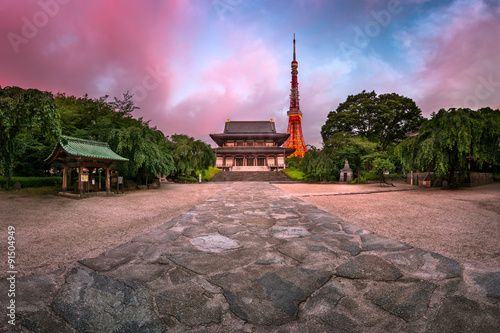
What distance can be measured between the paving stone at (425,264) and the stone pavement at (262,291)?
0.01 metres

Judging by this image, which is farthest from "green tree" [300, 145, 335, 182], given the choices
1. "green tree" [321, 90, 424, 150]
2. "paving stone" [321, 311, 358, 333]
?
"paving stone" [321, 311, 358, 333]

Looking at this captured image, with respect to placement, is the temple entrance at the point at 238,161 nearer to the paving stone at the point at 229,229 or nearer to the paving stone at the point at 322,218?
the paving stone at the point at 322,218

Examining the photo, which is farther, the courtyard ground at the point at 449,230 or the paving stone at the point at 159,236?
the paving stone at the point at 159,236

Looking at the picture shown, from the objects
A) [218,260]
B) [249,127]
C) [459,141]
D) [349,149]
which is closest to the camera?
[218,260]

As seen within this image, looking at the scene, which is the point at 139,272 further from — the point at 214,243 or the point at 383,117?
the point at 383,117

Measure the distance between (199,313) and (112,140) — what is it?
14912mm

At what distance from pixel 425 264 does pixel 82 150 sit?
12.9 m

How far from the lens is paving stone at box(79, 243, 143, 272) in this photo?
2434mm

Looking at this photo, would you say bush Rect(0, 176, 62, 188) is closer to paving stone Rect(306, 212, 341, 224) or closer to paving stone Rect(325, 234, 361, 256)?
paving stone Rect(306, 212, 341, 224)

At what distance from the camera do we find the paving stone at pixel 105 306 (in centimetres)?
151

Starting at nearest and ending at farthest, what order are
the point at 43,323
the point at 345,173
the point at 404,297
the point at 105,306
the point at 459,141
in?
the point at 43,323, the point at 105,306, the point at 404,297, the point at 459,141, the point at 345,173

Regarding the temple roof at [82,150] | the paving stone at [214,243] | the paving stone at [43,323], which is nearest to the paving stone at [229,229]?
the paving stone at [214,243]

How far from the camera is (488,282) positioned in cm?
204

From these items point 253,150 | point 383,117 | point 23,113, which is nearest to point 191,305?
point 23,113
